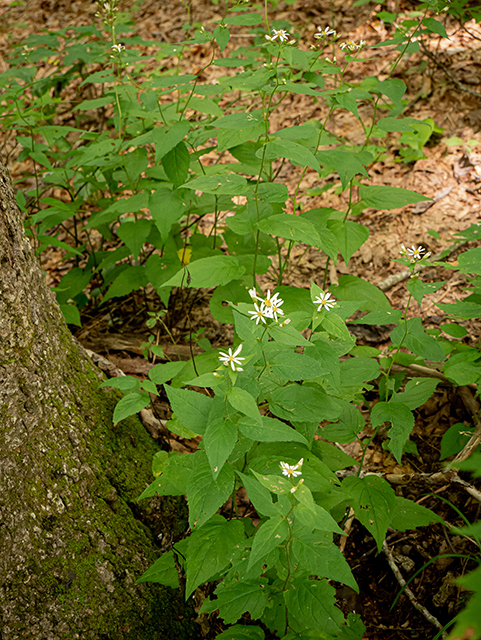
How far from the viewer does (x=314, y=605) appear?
4.13 feet

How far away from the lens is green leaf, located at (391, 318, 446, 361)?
1.79 m

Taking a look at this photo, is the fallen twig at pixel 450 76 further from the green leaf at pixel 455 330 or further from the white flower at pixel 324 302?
the white flower at pixel 324 302

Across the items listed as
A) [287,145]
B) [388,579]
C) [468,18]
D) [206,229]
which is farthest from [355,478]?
[468,18]

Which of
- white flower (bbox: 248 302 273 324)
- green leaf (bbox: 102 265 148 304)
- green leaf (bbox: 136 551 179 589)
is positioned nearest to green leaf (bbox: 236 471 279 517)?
white flower (bbox: 248 302 273 324)

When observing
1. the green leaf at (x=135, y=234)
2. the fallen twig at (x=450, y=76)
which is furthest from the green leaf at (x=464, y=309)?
the fallen twig at (x=450, y=76)

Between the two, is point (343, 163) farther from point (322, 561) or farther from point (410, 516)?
point (322, 561)

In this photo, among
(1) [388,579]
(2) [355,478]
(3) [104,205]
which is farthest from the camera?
(3) [104,205]

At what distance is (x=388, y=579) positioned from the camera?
1.96 metres

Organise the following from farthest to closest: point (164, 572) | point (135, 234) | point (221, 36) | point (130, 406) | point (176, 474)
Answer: point (135, 234)
point (221, 36)
point (130, 406)
point (164, 572)
point (176, 474)

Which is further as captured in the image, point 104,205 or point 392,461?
point 104,205

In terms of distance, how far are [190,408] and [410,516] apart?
102 cm

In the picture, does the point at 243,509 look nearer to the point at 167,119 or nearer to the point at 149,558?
the point at 149,558

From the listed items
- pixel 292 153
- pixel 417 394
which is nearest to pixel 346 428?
pixel 417 394

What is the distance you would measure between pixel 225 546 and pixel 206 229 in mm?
2997
